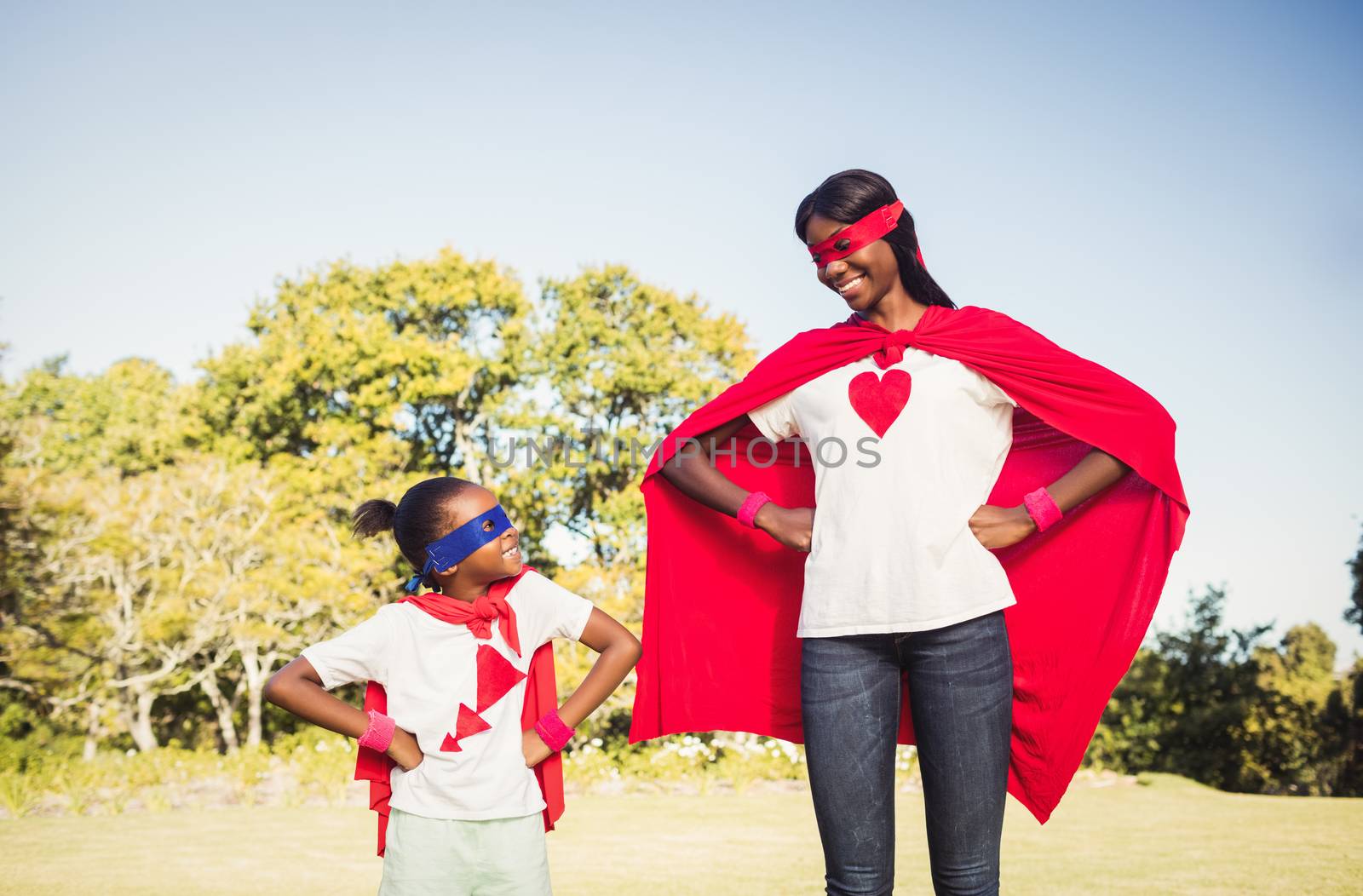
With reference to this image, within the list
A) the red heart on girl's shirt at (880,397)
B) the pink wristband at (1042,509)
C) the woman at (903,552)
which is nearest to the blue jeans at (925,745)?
the woman at (903,552)

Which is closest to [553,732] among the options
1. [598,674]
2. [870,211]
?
[598,674]

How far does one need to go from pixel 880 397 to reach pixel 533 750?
4.51 feet

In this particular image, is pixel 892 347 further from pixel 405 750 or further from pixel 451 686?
pixel 405 750

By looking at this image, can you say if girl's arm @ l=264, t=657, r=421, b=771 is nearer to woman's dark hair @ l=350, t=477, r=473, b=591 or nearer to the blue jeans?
woman's dark hair @ l=350, t=477, r=473, b=591

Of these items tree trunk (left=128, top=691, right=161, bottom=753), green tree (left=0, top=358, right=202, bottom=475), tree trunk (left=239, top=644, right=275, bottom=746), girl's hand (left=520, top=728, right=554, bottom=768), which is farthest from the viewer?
green tree (left=0, top=358, right=202, bottom=475)

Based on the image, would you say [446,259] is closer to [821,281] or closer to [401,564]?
[401,564]

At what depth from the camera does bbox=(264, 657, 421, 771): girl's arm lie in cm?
288

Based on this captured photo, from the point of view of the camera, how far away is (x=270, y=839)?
8.64 metres

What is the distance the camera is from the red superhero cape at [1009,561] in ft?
9.91

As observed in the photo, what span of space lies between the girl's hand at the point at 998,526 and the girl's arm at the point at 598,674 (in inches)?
39.1

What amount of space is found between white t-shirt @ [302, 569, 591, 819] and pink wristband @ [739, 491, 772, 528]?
517 millimetres

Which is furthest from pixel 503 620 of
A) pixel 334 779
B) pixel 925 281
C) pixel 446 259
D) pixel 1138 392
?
pixel 446 259

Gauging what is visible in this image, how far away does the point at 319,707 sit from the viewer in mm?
2891

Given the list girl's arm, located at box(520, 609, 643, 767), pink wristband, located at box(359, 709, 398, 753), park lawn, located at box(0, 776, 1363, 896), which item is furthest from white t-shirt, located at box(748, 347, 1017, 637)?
park lawn, located at box(0, 776, 1363, 896)
